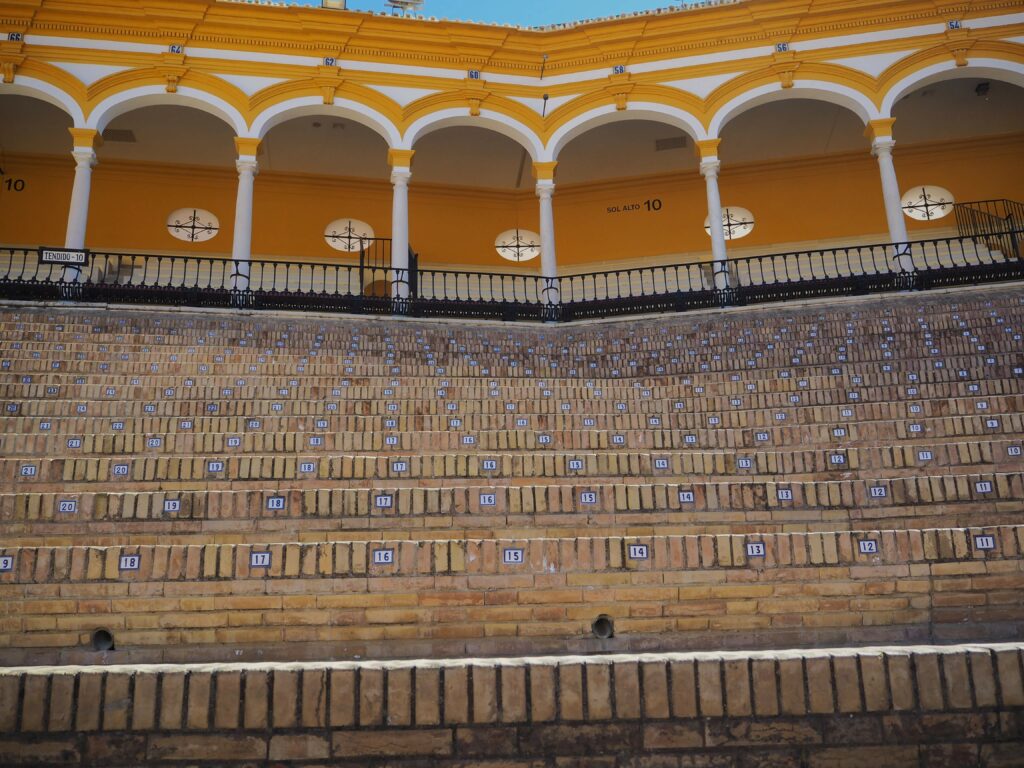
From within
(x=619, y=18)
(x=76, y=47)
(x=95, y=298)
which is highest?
(x=619, y=18)

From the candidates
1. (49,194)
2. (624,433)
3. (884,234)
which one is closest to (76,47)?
(49,194)

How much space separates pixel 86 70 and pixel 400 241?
5999 millimetres

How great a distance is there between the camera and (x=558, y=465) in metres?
4.15

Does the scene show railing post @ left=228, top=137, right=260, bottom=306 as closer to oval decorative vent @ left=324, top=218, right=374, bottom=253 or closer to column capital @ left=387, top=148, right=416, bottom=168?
column capital @ left=387, top=148, right=416, bottom=168

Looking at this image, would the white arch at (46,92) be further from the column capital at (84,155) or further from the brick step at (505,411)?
the brick step at (505,411)

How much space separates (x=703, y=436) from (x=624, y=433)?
506 mm

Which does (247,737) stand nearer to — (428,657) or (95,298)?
(428,657)

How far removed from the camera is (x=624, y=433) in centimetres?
491

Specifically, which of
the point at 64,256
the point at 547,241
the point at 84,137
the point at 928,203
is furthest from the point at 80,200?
the point at 928,203

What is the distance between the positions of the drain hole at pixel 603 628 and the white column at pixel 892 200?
10.8 metres

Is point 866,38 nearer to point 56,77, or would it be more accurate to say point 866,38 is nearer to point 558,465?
point 558,465

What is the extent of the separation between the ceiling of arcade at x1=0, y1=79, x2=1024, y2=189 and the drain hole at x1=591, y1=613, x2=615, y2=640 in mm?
13248

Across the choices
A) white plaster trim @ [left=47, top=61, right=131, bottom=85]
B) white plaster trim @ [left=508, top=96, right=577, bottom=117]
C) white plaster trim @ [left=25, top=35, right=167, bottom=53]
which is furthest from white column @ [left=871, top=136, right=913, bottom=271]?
white plaster trim @ [left=47, top=61, right=131, bottom=85]

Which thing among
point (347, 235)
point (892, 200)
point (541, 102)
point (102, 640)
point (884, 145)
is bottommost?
point (102, 640)
